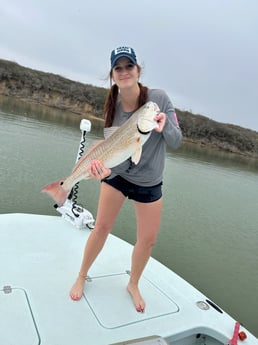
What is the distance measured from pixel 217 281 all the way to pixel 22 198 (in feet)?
12.8

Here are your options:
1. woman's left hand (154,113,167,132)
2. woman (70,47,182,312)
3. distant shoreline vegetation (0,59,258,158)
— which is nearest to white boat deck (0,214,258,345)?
woman (70,47,182,312)

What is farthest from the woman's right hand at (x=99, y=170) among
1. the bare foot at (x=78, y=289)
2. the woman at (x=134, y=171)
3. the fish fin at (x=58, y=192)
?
the bare foot at (x=78, y=289)

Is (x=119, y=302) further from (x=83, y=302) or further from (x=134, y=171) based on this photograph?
(x=134, y=171)

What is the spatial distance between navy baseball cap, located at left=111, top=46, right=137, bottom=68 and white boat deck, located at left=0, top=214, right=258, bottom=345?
5.78ft

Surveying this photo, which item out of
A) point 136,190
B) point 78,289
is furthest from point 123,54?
point 78,289

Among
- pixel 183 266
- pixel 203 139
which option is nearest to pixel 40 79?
pixel 203 139

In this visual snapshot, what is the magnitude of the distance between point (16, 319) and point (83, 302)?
0.54m

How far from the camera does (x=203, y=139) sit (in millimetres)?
31062

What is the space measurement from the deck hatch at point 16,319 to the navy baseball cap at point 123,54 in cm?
179

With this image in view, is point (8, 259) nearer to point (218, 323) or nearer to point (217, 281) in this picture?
point (218, 323)

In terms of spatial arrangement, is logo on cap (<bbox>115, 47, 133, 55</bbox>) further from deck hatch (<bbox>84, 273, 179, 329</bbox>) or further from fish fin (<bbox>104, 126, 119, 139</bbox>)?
deck hatch (<bbox>84, 273, 179, 329</bbox>)

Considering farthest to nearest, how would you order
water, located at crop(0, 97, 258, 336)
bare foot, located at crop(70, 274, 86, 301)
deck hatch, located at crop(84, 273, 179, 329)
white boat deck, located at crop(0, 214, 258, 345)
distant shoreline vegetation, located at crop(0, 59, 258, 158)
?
1. distant shoreline vegetation, located at crop(0, 59, 258, 158)
2. water, located at crop(0, 97, 258, 336)
3. bare foot, located at crop(70, 274, 86, 301)
4. deck hatch, located at crop(84, 273, 179, 329)
5. white boat deck, located at crop(0, 214, 258, 345)

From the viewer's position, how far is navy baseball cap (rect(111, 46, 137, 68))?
2.29 m

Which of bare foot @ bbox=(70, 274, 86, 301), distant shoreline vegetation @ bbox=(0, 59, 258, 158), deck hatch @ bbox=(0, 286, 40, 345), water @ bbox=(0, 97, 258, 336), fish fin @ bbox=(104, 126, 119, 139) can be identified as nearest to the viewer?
deck hatch @ bbox=(0, 286, 40, 345)
